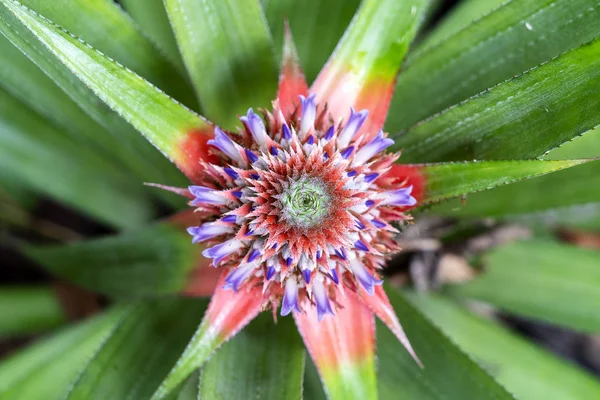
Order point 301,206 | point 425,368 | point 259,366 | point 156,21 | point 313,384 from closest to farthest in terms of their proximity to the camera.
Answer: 1. point 301,206
2. point 259,366
3. point 425,368
4. point 313,384
5. point 156,21

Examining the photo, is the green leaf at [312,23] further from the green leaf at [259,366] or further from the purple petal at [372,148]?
the green leaf at [259,366]

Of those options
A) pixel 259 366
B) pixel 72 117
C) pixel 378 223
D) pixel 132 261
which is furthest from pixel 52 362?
pixel 378 223

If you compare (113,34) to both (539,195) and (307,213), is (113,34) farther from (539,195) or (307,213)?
(539,195)

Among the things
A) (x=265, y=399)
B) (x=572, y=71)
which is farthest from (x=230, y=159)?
(x=572, y=71)

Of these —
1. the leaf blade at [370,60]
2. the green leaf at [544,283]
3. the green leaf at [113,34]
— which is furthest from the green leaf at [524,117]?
the green leaf at [544,283]

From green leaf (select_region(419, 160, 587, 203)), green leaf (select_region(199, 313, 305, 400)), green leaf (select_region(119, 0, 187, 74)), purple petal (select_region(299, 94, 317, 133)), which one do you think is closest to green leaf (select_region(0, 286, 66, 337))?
green leaf (select_region(119, 0, 187, 74))

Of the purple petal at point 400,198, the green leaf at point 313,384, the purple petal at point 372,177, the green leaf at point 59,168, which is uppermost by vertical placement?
the green leaf at point 59,168
